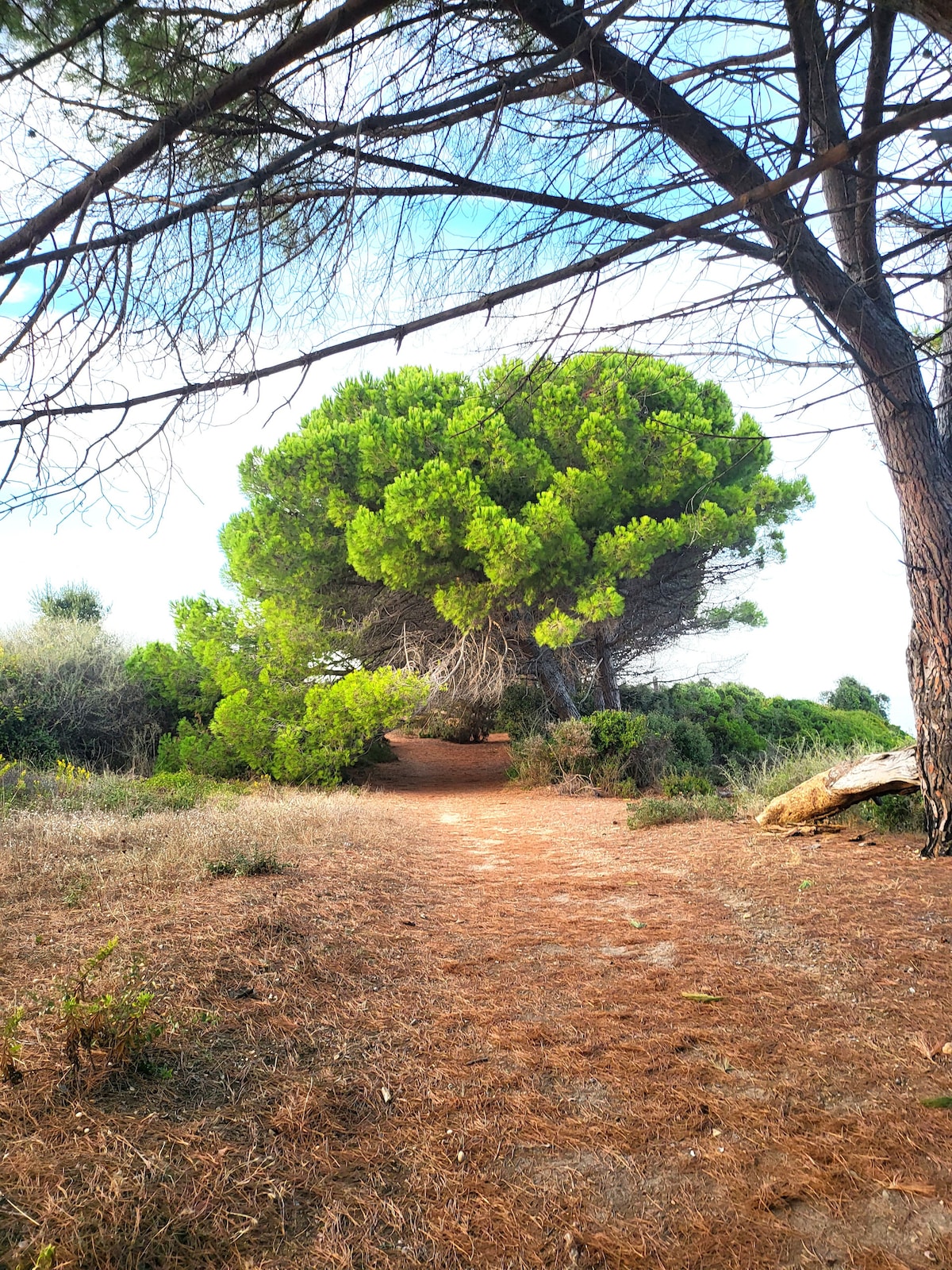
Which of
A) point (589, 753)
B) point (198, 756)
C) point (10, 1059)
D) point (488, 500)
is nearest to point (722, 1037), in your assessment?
point (10, 1059)

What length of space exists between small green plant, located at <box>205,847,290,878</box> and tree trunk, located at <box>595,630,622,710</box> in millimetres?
12941

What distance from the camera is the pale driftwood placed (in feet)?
20.7

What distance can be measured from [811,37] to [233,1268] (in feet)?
19.1

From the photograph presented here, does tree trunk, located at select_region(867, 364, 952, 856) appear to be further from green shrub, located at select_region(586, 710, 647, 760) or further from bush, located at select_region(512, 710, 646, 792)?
green shrub, located at select_region(586, 710, 647, 760)

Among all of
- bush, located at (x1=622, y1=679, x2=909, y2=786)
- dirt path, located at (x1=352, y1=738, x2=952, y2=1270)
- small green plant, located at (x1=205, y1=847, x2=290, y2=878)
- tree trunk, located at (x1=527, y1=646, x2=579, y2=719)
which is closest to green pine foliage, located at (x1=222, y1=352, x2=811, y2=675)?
tree trunk, located at (x1=527, y1=646, x2=579, y2=719)

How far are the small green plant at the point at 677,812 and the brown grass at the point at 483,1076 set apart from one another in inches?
98.6

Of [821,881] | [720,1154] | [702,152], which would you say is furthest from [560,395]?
[720,1154]

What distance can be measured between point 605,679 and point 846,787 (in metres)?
11.6

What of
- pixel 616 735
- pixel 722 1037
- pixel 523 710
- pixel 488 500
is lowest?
pixel 722 1037

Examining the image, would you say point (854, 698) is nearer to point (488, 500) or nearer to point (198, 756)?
point (488, 500)

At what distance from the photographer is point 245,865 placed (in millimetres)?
4938

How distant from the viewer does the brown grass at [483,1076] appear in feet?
6.33

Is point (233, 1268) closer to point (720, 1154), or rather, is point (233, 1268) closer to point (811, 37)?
point (720, 1154)

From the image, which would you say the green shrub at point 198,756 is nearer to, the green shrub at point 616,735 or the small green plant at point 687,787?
the green shrub at point 616,735
